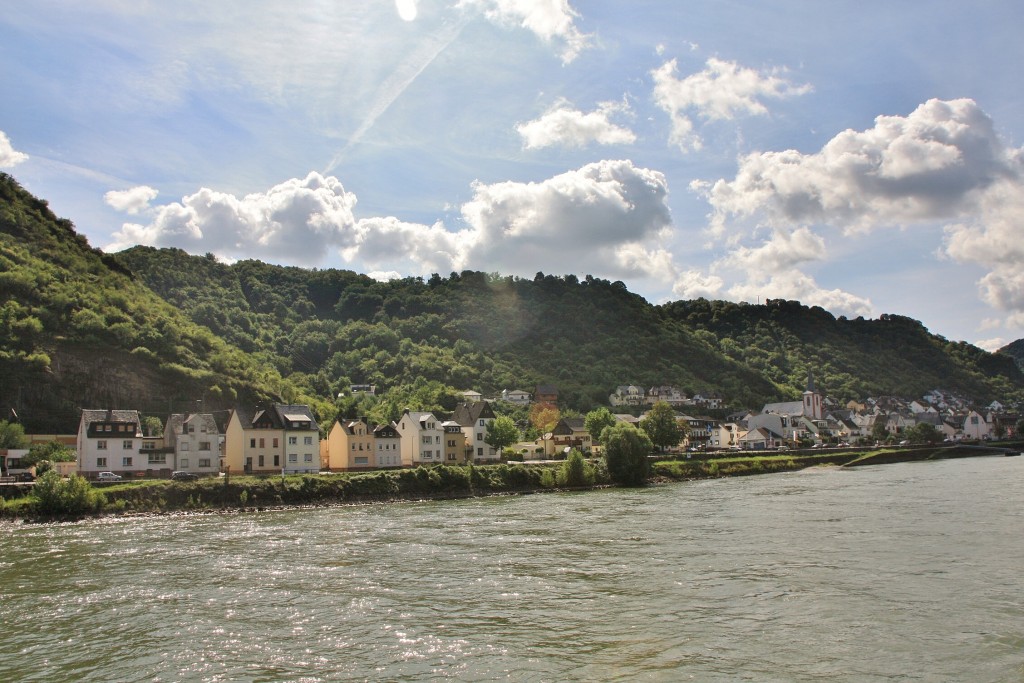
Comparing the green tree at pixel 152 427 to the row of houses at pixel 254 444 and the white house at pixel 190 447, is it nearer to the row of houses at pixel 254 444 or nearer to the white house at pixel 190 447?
the row of houses at pixel 254 444

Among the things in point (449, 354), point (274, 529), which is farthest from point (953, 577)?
point (449, 354)

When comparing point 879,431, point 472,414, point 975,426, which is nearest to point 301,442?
point 472,414

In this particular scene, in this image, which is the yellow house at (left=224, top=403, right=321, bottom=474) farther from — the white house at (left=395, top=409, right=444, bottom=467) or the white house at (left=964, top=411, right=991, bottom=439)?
the white house at (left=964, top=411, right=991, bottom=439)

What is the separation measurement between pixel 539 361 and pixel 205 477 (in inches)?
4482

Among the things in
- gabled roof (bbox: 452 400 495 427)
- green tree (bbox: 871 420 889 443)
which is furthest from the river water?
green tree (bbox: 871 420 889 443)

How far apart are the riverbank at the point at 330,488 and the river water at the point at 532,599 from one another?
7.84 m

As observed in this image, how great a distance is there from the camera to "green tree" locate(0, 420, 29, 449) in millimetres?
64625

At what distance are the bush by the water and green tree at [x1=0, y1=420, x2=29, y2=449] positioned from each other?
79.8 feet

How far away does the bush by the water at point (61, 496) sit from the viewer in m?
44.6

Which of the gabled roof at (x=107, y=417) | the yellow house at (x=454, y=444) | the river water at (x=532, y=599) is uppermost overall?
the gabled roof at (x=107, y=417)

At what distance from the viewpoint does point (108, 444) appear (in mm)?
57812

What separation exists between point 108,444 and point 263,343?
101 metres

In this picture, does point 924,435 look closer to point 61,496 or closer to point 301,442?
point 301,442

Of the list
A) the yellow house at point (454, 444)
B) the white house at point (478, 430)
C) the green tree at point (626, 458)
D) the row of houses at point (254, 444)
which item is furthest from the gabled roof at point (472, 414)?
the green tree at point (626, 458)
